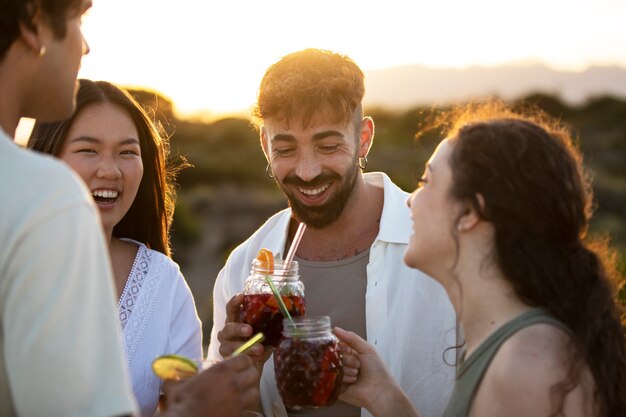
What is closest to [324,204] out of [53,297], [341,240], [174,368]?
[341,240]

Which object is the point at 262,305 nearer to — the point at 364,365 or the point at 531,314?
the point at 364,365

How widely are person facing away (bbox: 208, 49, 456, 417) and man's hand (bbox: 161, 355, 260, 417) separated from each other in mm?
1667

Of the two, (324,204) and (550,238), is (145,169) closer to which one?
(324,204)

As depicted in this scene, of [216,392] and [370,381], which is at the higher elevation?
[216,392]

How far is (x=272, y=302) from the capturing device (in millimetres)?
3090

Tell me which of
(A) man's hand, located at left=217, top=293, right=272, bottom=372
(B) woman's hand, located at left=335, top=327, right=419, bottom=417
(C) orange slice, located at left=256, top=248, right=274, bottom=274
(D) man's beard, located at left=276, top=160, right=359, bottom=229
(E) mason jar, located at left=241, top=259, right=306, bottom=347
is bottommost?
(B) woman's hand, located at left=335, top=327, right=419, bottom=417

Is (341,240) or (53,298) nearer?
(53,298)

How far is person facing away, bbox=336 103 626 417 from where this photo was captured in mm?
2503

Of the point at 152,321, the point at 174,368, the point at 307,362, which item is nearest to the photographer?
the point at 174,368

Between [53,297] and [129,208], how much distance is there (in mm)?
2454

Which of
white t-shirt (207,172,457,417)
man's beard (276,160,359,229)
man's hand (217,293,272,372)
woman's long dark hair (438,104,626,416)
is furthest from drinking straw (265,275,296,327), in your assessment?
man's beard (276,160,359,229)

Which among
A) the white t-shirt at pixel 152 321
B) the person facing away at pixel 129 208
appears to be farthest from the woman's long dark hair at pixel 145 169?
the white t-shirt at pixel 152 321

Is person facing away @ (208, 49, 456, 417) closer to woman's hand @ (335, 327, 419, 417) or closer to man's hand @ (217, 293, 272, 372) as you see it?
woman's hand @ (335, 327, 419, 417)

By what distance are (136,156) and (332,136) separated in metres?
0.93
